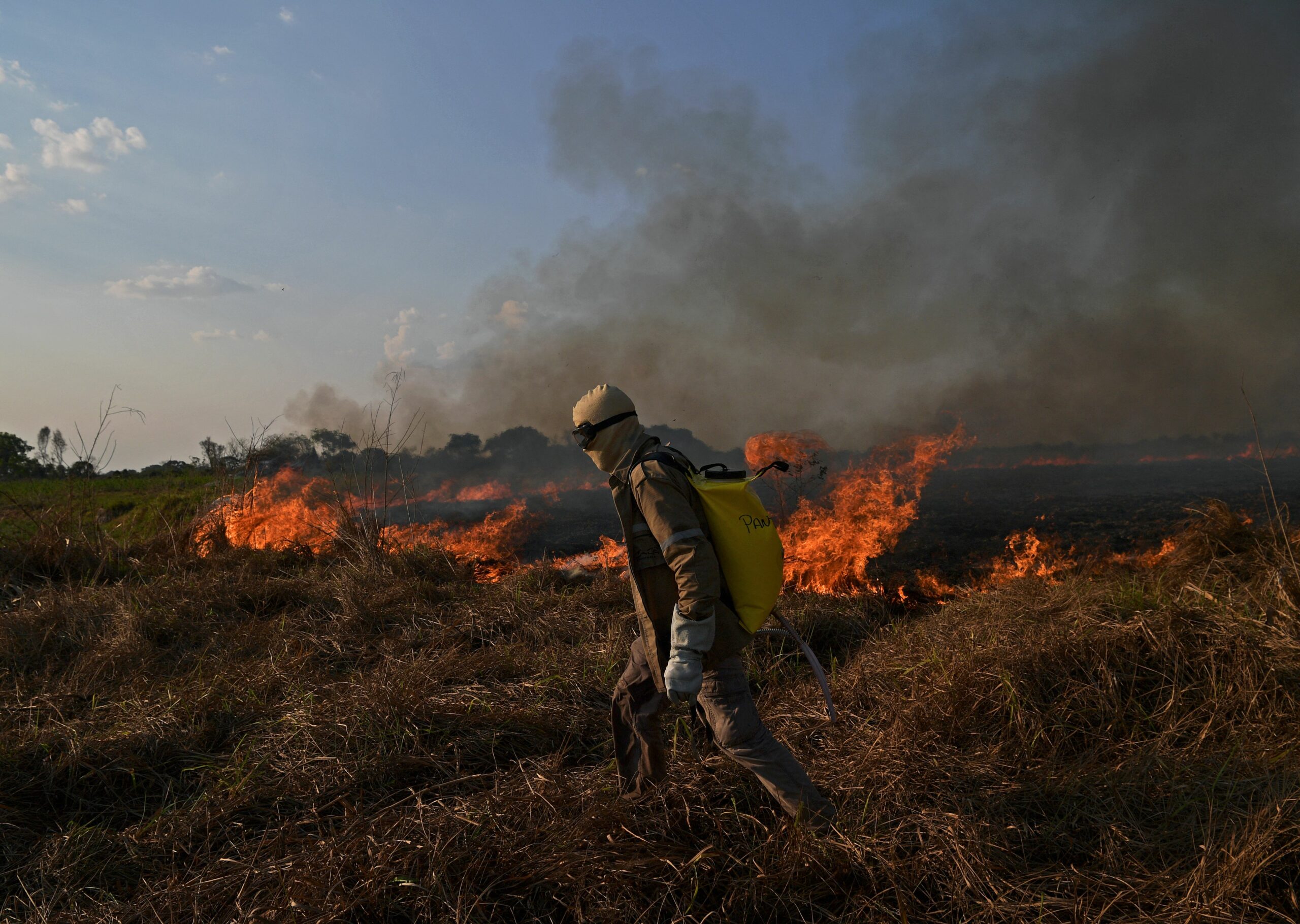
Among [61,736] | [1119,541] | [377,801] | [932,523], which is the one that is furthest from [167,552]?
[1119,541]

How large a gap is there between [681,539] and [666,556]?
0.09 metres

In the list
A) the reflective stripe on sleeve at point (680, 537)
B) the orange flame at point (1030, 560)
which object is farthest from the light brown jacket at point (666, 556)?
the orange flame at point (1030, 560)

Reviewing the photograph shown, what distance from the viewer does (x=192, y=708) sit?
4.33 m

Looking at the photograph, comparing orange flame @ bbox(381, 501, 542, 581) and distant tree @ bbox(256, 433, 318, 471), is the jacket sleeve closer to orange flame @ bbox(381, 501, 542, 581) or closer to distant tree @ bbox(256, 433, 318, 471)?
orange flame @ bbox(381, 501, 542, 581)

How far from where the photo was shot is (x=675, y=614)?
2.55 meters

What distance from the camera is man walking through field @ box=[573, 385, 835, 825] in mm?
2512

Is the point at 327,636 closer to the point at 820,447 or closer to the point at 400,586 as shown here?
the point at 400,586

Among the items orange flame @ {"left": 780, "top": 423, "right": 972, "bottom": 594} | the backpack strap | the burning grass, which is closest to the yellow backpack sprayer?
the backpack strap

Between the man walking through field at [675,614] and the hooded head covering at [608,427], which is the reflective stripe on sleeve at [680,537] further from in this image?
the hooded head covering at [608,427]

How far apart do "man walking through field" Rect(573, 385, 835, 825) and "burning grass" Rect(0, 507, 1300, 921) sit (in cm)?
31

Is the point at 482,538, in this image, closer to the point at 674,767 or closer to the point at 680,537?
the point at 674,767

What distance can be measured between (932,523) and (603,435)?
8183mm

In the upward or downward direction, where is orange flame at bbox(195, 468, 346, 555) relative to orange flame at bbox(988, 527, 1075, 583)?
upward

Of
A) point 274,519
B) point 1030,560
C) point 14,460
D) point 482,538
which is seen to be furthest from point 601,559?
point 14,460
